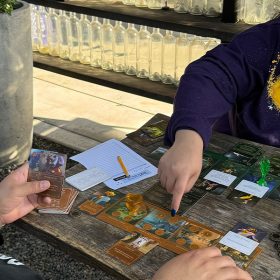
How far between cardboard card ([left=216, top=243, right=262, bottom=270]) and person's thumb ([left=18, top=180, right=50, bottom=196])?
16.4 inches

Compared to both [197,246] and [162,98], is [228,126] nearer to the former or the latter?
[197,246]

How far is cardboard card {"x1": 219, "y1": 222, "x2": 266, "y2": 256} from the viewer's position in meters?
1.08

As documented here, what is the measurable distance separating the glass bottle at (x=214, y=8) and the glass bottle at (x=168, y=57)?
0.42 m

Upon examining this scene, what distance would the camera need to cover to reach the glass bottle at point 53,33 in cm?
423

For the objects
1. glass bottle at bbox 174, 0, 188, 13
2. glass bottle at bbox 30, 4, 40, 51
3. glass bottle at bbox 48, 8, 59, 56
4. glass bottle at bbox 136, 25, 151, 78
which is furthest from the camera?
glass bottle at bbox 30, 4, 40, 51

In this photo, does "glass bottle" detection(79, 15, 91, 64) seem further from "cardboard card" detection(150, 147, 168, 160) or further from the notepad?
the notepad

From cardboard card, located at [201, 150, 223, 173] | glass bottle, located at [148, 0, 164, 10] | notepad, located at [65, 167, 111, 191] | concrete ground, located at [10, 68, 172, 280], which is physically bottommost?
concrete ground, located at [10, 68, 172, 280]

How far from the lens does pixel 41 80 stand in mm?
4438

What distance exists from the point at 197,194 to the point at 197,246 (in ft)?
0.68

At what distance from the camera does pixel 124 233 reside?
3.68 feet

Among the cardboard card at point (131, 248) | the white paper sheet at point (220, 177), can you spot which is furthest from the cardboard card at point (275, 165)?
the cardboard card at point (131, 248)

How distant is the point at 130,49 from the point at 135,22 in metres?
0.52

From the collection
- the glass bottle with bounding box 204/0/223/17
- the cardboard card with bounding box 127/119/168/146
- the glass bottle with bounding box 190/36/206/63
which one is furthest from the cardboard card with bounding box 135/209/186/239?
the glass bottle with bounding box 190/36/206/63

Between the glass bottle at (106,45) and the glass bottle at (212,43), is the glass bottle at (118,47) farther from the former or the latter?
the glass bottle at (212,43)
